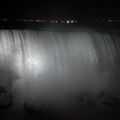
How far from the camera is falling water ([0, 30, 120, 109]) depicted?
10258mm

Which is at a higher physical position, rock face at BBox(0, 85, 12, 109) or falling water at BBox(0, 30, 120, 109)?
falling water at BBox(0, 30, 120, 109)

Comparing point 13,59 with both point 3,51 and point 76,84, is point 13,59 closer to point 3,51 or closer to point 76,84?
point 3,51

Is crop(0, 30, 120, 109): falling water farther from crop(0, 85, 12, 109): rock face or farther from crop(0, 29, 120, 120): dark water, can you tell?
crop(0, 85, 12, 109): rock face

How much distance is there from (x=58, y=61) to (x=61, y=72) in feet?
1.63

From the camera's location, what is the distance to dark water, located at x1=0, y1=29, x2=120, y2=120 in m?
9.65

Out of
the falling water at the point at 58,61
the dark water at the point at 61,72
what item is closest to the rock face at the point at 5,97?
the dark water at the point at 61,72

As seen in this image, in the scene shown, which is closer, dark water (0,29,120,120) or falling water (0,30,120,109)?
dark water (0,29,120,120)

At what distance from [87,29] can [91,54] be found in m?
1.51

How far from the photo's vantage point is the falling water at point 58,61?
33.7 feet

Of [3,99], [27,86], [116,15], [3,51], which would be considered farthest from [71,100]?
[116,15]

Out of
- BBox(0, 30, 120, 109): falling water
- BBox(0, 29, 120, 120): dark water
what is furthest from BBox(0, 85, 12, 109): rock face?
BBox(0, 30, 120, 109): falling water

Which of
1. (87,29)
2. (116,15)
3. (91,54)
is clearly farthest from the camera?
(116,15)

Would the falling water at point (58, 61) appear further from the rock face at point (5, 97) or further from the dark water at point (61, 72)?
the rock face at point (5, 97)

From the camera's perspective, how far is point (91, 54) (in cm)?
1157
